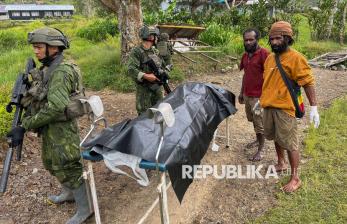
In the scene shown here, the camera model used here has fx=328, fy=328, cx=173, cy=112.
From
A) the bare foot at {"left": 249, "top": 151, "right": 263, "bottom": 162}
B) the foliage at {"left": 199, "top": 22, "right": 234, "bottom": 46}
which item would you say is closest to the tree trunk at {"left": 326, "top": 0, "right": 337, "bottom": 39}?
the foliage at {"left": 199, "top": 22, "right": 234, "bottom": 46}

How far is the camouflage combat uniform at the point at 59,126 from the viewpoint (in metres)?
3.01

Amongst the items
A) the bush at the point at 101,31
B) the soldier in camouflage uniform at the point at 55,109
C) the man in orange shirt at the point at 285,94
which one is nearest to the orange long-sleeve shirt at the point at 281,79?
the man in orange shirt at the point at 285,94

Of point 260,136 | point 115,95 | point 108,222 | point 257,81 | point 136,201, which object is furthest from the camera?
point 115,95

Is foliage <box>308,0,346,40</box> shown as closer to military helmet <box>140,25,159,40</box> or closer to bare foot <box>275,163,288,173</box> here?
bare foot <box>275,163,288,173</box>

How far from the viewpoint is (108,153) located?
2.86 m

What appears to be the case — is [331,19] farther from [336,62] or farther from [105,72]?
[105,72]

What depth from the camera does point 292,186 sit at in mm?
3936

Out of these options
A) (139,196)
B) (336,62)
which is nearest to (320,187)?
(139,196)

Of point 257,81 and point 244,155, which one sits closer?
point 257,81

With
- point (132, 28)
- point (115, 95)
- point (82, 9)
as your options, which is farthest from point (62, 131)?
point (82, 9)

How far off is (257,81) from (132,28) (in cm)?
496

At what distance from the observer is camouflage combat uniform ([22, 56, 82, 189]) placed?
301cm

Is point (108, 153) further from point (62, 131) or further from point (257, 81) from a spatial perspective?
point (257, 81)

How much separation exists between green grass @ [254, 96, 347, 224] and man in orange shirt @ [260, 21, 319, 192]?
21 centimetres
